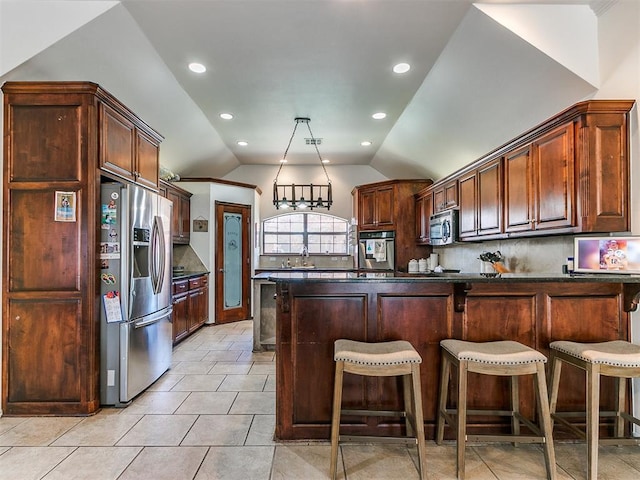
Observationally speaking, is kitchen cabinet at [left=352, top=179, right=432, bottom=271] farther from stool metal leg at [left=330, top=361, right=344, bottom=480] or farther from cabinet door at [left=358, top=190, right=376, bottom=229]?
stool metal leg at [left=330, top=361, right=344, bottom=480]

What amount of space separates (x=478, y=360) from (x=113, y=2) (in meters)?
3.43

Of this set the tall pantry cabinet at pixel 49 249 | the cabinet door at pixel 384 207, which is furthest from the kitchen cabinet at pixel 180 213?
the cabinet door at pixel 384 207

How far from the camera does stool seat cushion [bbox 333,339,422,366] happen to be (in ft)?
6.32

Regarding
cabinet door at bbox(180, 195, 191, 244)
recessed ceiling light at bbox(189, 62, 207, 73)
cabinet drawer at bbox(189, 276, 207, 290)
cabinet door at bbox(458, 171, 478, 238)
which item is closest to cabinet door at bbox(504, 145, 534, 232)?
cabinet door at bbox(458, 171, 478, 238)

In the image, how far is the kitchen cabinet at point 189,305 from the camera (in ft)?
15.1

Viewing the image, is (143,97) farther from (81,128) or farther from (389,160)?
(389,160)

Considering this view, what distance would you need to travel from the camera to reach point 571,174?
96.6 inches

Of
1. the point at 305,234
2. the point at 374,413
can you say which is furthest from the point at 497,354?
the point at 305,234

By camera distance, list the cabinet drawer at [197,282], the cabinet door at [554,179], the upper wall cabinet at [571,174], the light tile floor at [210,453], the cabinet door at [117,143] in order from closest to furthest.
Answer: the light tile floor at [210,453]
the upper wall cabinet at [571,174]
the cabinet door at [554,179]
the cabinet door at [117,143]
the cabinet drawer at [197,282]

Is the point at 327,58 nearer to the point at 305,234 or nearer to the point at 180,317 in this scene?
the point at 180,317

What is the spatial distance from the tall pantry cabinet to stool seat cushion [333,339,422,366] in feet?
6.69

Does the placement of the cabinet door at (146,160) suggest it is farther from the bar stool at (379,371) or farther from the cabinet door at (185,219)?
the bar stool at (379,371)

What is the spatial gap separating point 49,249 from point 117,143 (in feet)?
3.34

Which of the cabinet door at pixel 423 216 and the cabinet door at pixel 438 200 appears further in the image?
the cabinet door at pixel 423 216
